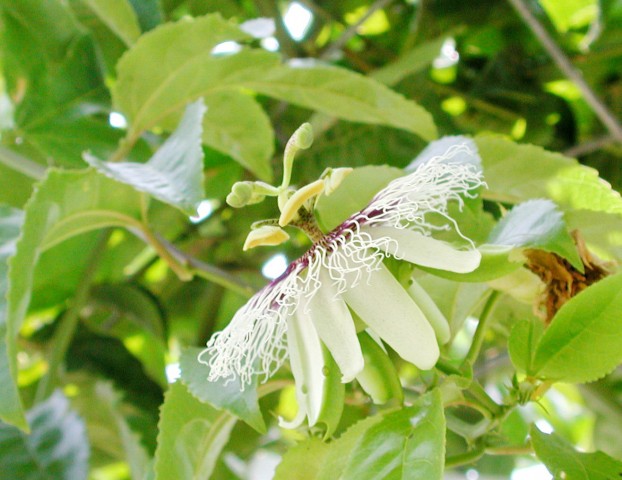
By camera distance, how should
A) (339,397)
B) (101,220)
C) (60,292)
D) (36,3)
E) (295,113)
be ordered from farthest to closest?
(295,113) → (60,292) → (36,3) → (101,220) → (339,397)

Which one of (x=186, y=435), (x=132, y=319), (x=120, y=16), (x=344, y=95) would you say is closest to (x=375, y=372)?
(x=186, y=435)

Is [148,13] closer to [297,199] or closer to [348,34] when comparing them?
[348,34]

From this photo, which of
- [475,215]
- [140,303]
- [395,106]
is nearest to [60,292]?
[140,303]

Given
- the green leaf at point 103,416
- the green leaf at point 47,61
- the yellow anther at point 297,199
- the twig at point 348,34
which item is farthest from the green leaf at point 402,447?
the twig at point 348,34

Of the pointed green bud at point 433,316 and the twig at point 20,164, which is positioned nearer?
the pointed green bud at point 433,316

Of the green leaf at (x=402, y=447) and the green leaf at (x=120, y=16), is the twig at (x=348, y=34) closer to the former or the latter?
the green leaf at (x=120, y=16)

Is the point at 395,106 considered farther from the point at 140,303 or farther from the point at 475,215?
the point at 140,303

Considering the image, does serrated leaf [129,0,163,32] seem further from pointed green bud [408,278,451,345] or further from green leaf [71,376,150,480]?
pointed green bud [408,278,451,345]
